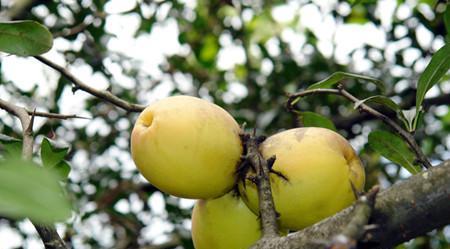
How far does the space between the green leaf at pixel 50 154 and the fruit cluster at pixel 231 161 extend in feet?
0.59

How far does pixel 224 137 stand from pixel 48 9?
5.22 feet

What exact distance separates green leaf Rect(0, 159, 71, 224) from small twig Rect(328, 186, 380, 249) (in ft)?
0.90

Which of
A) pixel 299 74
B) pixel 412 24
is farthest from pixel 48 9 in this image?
pixel 412 24

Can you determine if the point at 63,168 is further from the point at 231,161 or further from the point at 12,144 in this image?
the point at 231,161

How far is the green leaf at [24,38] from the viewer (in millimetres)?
1363

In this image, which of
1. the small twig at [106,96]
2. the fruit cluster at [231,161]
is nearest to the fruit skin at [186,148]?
the fruit cluster at [231,161]

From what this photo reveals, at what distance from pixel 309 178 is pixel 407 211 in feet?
A: 1.09

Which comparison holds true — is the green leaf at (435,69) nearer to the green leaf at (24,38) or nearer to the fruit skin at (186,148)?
the fruit skin at (186,148)

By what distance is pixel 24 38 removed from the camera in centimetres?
139

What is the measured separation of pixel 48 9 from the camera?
2.70 metres

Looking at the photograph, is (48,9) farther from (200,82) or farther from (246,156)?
(246,156)

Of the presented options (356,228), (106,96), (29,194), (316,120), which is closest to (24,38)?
(106,96)

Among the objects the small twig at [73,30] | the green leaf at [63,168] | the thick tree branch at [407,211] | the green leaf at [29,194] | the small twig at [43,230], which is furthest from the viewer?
the small twig at [73,30]

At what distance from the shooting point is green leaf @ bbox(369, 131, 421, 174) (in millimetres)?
1495
